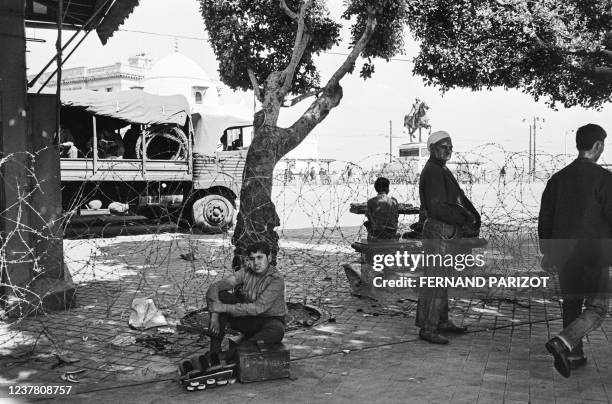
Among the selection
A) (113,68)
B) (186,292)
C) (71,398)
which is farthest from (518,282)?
(113,68)

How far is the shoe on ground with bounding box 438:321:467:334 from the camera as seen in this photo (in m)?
5.55

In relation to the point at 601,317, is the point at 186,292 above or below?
below

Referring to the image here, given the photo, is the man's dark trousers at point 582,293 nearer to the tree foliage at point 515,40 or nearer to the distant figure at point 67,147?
the tree foliage at point 515,40

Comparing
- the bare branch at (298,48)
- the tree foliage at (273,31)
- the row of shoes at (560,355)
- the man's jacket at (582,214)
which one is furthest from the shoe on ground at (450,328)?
the tree foliage at (273,31)

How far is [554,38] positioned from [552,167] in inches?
90.3

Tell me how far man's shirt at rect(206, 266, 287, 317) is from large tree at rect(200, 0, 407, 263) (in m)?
1.58

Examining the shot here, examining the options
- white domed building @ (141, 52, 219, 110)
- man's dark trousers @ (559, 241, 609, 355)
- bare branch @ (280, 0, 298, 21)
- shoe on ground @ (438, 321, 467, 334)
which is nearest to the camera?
man's dark trousers @ (559, 241, 609, 355)

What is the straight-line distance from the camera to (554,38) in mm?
8875

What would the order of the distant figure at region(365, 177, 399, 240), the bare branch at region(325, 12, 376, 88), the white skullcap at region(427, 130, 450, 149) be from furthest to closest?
the distant figure at region(365, 177, 399, 240) → the bare branch at region(325, 12, 376, 88) → the white skullcap at region(427, 130, 450, 149)

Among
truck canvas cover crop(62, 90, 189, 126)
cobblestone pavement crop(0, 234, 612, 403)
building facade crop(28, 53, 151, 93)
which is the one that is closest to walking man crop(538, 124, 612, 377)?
cobblestone pavement crop(0, 234, 612, 403)

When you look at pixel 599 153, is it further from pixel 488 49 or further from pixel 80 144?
pixel 80 144

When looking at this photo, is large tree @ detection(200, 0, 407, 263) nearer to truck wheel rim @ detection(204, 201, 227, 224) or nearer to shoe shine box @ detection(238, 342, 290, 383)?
→ shoe shine box @ detection(238, 342, 290, 383)

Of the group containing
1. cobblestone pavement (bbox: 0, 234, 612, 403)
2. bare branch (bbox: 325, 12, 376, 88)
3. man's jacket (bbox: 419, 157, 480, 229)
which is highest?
bare branch (bbox: 325, 12, 376, 88)

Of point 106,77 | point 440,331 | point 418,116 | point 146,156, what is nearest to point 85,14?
point 146,156
